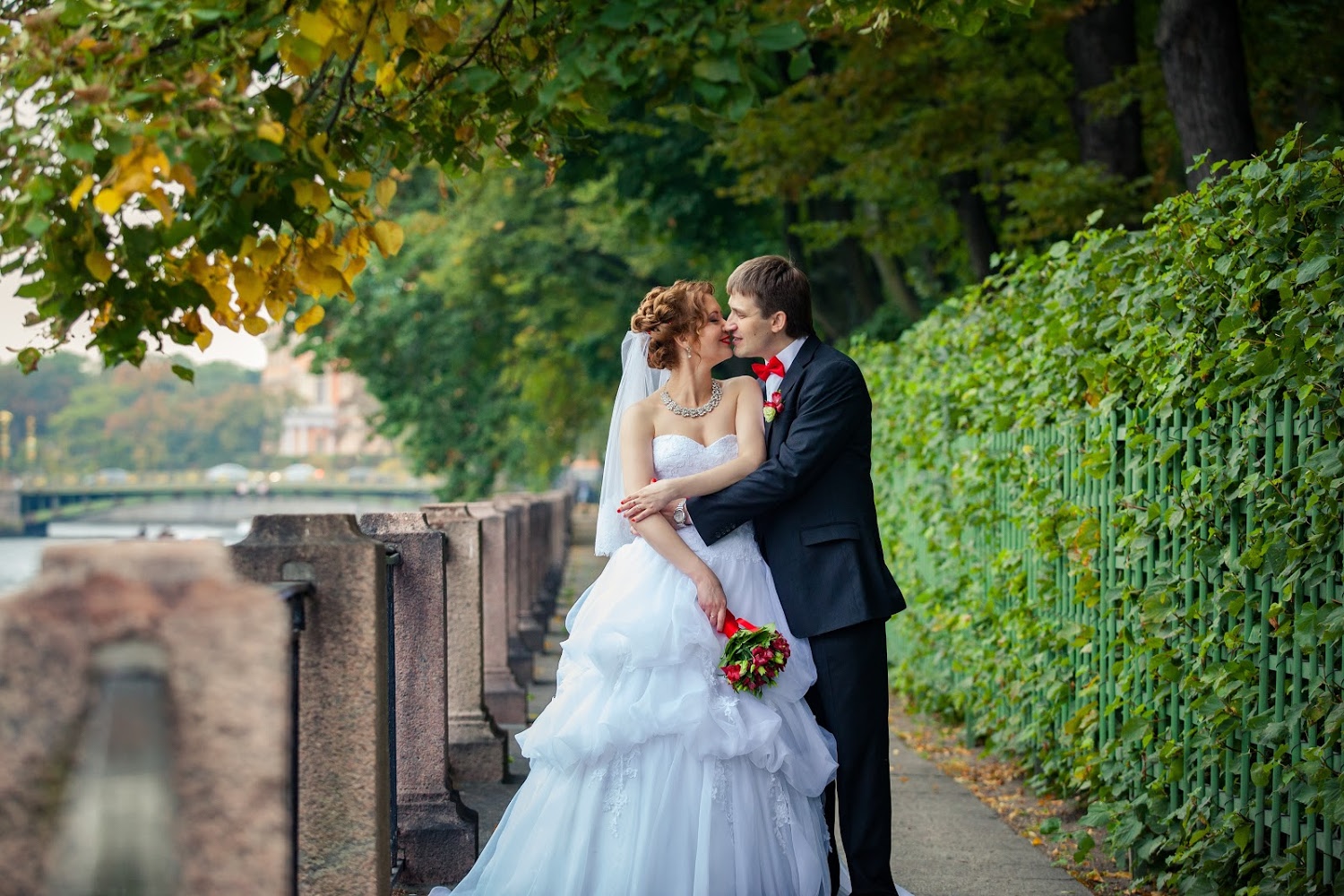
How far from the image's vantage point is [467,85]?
4219mm

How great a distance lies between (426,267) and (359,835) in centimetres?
3142

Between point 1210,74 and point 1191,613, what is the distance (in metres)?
5.93

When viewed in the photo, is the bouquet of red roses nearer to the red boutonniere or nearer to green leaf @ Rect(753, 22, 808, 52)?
the red boutonniere

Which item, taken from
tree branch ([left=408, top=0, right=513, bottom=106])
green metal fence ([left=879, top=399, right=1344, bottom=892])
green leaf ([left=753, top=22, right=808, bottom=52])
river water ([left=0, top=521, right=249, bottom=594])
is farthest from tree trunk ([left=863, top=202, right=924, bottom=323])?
river water ([left=0, top=521, right=249, bottom=594])

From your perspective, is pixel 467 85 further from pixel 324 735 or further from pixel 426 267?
pixel 426 267

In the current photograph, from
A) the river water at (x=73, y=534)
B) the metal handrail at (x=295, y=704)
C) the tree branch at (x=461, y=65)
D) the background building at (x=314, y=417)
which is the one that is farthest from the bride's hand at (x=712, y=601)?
the background building at (x=314, y=417)

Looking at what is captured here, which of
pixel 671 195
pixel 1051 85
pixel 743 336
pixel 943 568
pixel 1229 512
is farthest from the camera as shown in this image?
pixel 671 195

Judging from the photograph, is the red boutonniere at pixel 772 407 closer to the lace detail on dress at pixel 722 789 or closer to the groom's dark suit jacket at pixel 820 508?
the groom's dark suit jacket at pixel 820 508

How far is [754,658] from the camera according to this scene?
4.65 metres

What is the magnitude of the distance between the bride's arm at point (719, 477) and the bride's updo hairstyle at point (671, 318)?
0.93 ft

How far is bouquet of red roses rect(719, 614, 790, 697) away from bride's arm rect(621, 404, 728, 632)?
→ 0.41 ft

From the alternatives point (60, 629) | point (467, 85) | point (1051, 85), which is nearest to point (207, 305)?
point (467, 85)

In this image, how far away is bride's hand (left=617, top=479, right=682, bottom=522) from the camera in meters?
4.83

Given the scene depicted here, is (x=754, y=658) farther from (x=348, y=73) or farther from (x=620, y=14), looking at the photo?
(x=348, y=73)
